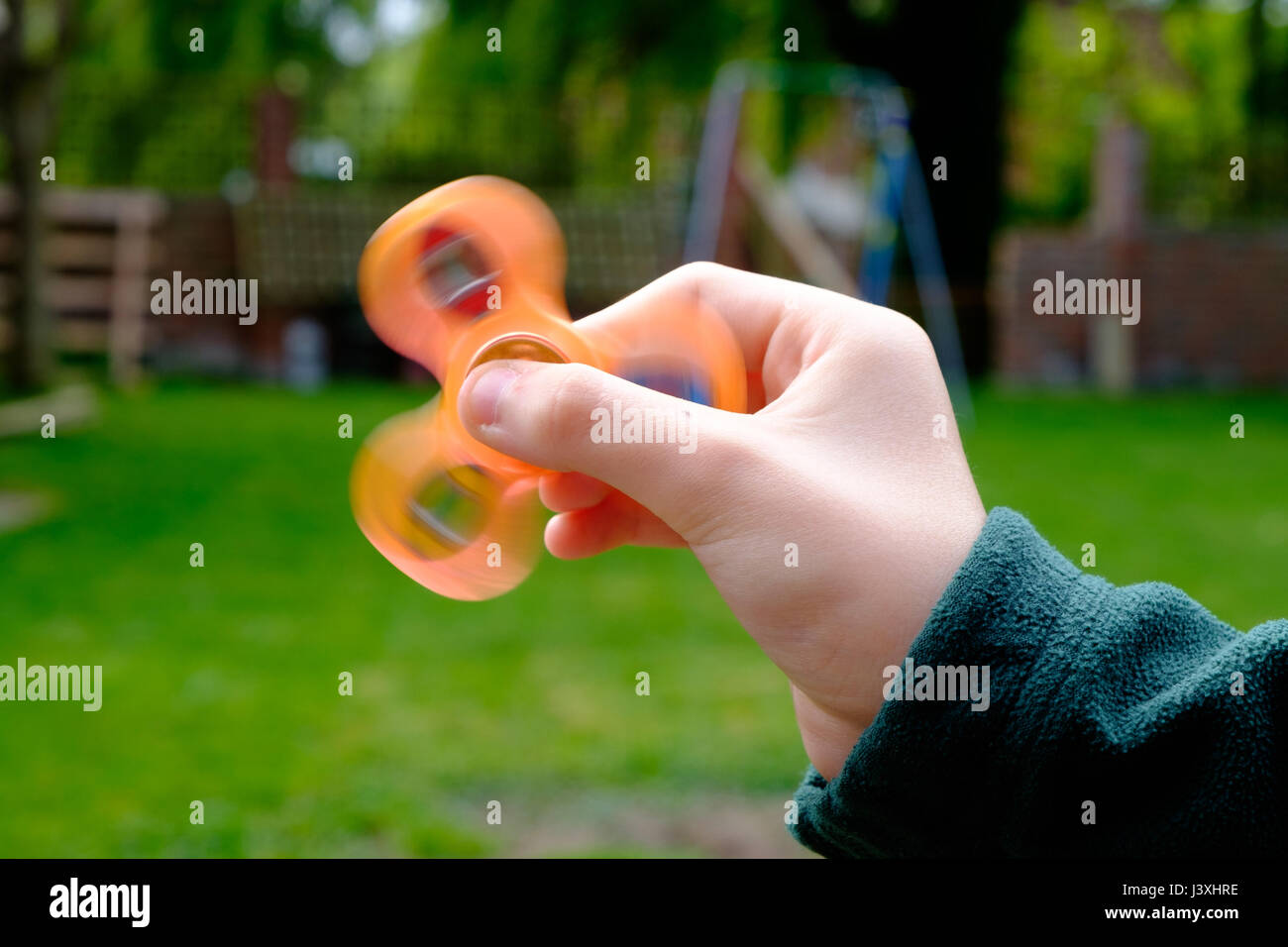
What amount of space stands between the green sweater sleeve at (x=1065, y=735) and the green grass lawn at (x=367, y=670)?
195cm

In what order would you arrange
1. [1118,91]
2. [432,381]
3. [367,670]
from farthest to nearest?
[1118,91] → [432,381] → [367,670]

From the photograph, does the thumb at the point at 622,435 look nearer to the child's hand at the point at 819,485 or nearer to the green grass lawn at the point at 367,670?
the child's hand at the point at 819,485

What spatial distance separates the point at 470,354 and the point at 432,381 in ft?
32.1

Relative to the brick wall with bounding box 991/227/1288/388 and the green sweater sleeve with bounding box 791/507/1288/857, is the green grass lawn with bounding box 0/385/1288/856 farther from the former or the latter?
the brick wall with bounding box 991/227/1288/388

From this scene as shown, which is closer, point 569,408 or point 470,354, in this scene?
point 569,408

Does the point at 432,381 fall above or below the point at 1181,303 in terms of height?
below

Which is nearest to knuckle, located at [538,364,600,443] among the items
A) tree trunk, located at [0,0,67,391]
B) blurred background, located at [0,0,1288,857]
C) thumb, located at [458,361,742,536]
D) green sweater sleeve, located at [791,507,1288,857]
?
thumb, located at [458,361,742,536]

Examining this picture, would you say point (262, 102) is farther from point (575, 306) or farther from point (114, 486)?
point (114, 486)

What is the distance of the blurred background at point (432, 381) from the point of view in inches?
128

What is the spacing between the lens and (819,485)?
39.7 inches

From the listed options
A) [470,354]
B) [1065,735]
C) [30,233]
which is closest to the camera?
[1065,735]

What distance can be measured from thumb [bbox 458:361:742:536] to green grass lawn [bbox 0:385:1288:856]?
6.31ft

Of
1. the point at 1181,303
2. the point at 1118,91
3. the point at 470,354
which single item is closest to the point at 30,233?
the point at 470,354

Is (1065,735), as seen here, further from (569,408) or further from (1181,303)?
(1181,303)
